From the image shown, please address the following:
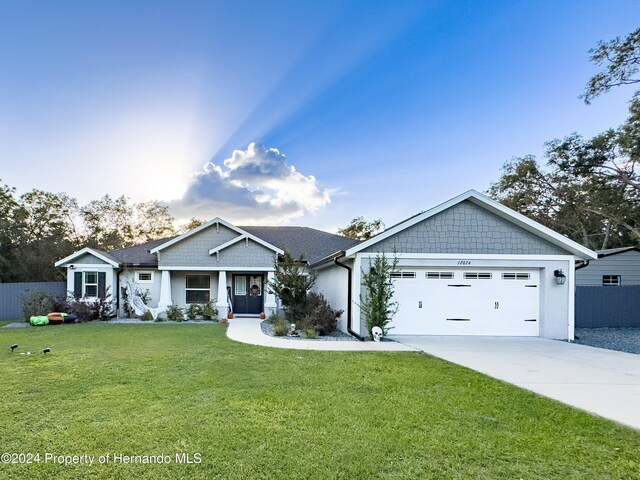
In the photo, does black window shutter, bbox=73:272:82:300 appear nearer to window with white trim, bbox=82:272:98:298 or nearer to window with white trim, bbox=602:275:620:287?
window with white trim, bbox=82:272:98:298

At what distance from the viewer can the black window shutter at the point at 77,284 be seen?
16.4 m

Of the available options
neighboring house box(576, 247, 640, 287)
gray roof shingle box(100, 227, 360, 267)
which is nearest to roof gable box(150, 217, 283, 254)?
gray roof shingle box(100, 227, 360, 267)

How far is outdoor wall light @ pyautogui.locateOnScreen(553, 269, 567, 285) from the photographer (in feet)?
37.1

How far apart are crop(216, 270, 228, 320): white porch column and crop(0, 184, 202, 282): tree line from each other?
1572 centimetres

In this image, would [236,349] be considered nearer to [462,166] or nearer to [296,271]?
[296,271]

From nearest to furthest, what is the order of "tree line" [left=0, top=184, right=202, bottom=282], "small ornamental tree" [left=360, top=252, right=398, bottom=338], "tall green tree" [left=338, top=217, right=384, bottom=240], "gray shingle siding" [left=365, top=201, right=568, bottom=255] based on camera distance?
1. "small ornamental tree" [left=360, top=252, right=398, bottom=338]
2. "gray shingle siding" [left=365, top=201, right=568, bottom=255]
3. "tree line" [left=0, top=184, right=202, bottom=282]
4. "tall green tree" [left=338, top=217, right=384, bottom=240]

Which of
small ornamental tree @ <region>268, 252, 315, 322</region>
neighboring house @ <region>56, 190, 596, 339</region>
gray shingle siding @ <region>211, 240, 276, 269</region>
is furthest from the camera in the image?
gray shingle siding @ <region>211, 240, 276, 269</region>

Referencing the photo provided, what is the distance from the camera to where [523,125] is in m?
14.9

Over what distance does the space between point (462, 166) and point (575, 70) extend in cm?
598

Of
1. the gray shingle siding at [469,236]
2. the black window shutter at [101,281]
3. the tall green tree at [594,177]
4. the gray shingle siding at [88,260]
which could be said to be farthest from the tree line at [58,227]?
the tall green tree at [594,177]

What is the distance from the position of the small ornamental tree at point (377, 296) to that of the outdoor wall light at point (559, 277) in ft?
17.9

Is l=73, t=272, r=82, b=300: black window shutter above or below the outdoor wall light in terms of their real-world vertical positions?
below

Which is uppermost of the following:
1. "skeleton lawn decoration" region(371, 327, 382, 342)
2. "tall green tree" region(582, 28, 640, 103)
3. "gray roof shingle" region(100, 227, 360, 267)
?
"tall green tree" region(582, 28, 640, 103)

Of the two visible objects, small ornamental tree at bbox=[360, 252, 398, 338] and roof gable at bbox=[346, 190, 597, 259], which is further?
roof gable at bbox=[346, 190, 597, 259]
